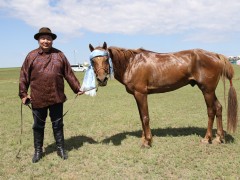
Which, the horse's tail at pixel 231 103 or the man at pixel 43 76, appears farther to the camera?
the horse's tail at pixel 231 103

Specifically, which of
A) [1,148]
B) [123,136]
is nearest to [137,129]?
[123,136]

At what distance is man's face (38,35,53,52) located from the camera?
16.8 ft

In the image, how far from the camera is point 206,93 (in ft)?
20.1

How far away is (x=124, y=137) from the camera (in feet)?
22.9

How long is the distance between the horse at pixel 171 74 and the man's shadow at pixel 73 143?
58.8 inches

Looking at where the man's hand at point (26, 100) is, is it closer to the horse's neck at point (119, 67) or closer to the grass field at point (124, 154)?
the grass field at point (124, 154)

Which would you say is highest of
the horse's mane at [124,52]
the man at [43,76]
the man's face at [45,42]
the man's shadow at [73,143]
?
the man's face at [45,42]

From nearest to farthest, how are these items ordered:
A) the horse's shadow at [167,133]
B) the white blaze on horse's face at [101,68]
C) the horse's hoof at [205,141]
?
the white blaze on horse's face at [101,68] → the horse's hoof at [205,141] → the horse's shadow at [167,133]

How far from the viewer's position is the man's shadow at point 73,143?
6168mm

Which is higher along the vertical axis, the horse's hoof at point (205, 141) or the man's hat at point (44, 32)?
the man's hat at point (44, 32)

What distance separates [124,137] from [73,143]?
1317 mm

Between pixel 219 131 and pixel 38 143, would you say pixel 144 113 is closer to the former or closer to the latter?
pixel 219 131

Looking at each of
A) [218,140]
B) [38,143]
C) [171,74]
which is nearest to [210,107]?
[218,140]

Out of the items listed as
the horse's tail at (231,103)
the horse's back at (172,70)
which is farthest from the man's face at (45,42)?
the horse's tail at (231,103)
